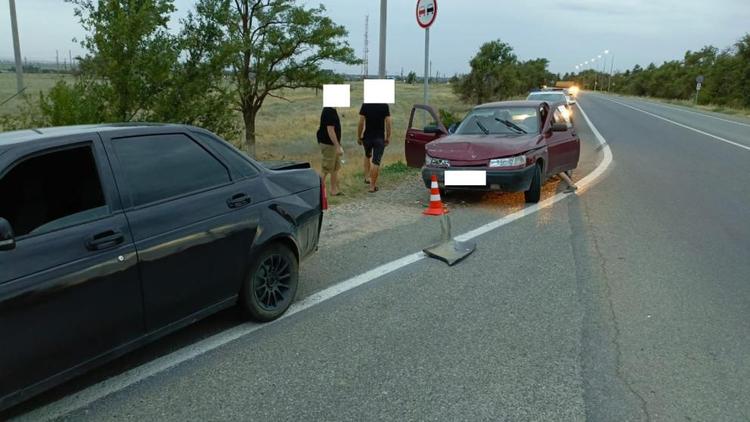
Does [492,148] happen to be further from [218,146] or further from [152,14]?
[152,14]

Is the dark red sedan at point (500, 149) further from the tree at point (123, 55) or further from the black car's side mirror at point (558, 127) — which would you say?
the tree at point (123, 55)

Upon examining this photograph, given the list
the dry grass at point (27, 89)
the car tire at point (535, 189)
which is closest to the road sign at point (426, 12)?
the car tire at point (535, 189)

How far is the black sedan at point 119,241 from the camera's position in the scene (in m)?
2.72

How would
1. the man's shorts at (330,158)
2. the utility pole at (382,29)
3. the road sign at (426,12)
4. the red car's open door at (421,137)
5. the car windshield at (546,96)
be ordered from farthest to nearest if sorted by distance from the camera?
the car windshield at (546,96) < the utility pole at (382,29) < the road sign at (426,12) < the red car's open door at (421,137) < the man's shorts at (330,158)

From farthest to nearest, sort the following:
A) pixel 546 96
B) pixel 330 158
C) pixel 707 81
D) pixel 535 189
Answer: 1. pixel 707 81
2. pixel 546 96
3. pixel 330 158
4. pixel 535 189

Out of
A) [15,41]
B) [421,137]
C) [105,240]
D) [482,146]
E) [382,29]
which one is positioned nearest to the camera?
[105,240]

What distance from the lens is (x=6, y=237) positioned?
8.43 feet

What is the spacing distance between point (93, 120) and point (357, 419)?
6727 mm

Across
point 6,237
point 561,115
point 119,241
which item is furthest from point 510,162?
point 6,237

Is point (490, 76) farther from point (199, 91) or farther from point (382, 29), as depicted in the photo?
point (199, 91)

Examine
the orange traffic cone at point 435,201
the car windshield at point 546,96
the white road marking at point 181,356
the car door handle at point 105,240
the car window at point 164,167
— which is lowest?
the white road marking at point 181,356

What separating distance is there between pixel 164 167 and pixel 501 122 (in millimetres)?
6744

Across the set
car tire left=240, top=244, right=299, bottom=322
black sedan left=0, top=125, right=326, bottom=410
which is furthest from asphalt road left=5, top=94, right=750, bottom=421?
black sedan left=0, top=125, right=326, bottom=410

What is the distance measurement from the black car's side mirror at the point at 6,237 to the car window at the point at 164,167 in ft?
2.45
